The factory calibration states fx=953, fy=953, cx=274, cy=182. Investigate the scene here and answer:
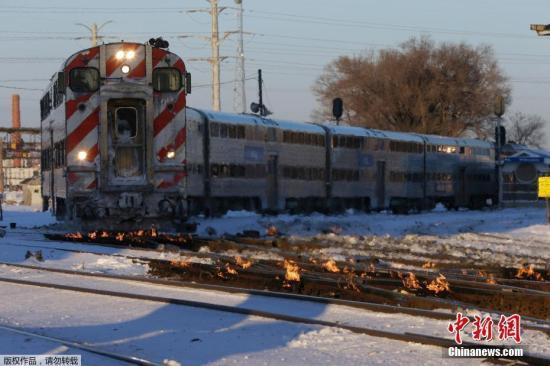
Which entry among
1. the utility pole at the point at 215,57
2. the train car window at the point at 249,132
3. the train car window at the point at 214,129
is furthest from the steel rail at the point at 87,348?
the utility pole at the point at 215,57

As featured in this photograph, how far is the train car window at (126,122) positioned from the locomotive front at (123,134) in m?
0.02

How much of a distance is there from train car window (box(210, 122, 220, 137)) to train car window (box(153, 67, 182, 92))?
9659mm

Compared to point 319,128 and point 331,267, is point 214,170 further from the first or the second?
point 331,267

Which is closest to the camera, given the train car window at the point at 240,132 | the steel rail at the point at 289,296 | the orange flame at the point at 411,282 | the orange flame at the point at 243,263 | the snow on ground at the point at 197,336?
the snow on ground at the point at 197,336

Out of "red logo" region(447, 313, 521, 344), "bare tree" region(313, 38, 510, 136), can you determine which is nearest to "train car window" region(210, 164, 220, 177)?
"red logo" region(447, 313, 521, 344)

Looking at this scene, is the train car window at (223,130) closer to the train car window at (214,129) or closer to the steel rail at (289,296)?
the train car window at (214,129)

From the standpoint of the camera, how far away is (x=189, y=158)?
26641mm

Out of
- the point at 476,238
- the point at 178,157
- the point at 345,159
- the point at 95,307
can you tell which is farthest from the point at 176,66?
the point at 345,159

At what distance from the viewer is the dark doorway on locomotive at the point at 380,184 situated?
38.6 m

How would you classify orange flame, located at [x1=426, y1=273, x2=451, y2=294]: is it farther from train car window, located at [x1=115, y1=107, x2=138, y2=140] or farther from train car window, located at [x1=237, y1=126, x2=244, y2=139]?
train car window, located at [x1=237, y1=126, x2=244, y2=139]

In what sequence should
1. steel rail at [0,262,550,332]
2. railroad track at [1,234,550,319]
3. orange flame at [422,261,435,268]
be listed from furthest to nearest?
orange flame at [422,261,435,268] → railroad track at [1,234,550,319] → steel rail at [0,262,550,332]

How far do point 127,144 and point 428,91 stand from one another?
2398 inches

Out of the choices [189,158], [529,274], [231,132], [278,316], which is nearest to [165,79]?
[189,158]

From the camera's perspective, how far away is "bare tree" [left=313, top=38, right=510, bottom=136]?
7700 cm
